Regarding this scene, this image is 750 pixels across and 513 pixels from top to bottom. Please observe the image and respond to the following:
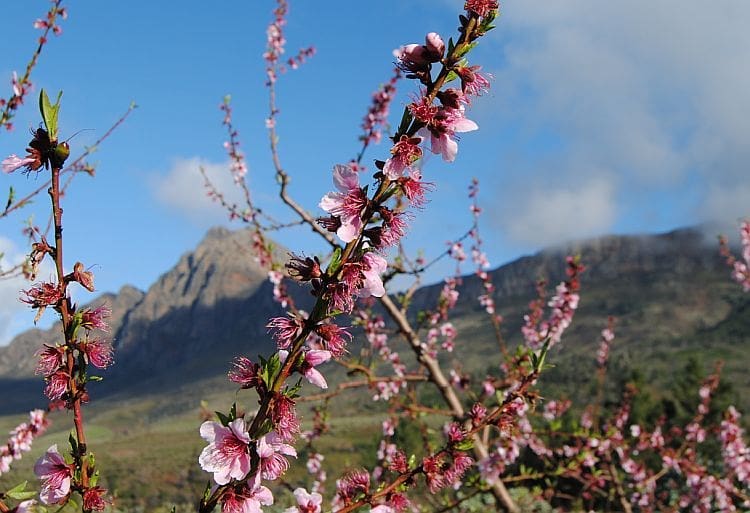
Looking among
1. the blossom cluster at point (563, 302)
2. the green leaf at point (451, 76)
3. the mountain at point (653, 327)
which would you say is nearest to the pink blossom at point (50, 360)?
the green leaf at point (451, 76)

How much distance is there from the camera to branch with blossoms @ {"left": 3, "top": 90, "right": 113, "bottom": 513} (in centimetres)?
180

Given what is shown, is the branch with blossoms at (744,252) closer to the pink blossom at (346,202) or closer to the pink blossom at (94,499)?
the pink blossom at (346,202)

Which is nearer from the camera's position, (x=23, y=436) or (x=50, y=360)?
(x=50, y=360)

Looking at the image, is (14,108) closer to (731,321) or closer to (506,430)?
(506,430)

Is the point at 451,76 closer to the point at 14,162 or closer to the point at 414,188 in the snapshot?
the point at 414,188

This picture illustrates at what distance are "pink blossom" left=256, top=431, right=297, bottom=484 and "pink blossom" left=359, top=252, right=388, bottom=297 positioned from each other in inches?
18.6

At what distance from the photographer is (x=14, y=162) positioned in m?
1.88

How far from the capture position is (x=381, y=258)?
187 centimetres

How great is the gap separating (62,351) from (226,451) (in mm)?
578

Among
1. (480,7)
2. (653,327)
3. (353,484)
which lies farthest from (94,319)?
(653,327)

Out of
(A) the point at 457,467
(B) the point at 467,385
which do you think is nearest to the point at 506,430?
(A) the point at 457,467

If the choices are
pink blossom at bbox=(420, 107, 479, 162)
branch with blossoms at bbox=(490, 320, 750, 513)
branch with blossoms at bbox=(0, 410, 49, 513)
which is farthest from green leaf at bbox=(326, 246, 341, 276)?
branch with blossoms at bbox=(0, 410, 49, 513)

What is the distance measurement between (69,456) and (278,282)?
20.9 ft

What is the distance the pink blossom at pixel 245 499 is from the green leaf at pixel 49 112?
1144 mm
